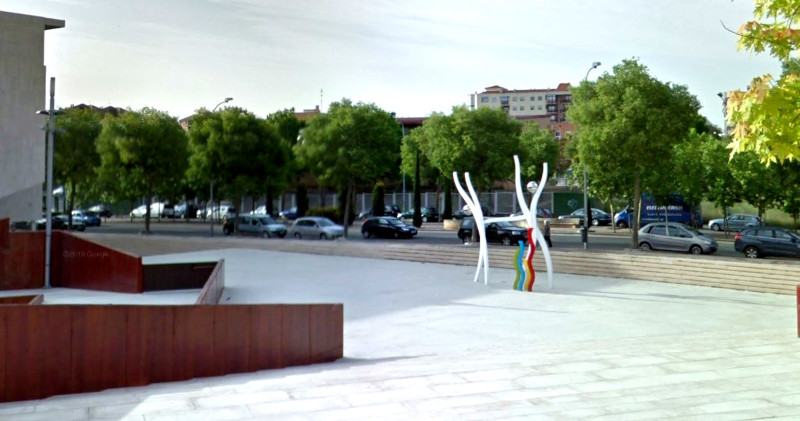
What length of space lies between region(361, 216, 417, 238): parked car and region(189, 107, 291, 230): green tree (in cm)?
587

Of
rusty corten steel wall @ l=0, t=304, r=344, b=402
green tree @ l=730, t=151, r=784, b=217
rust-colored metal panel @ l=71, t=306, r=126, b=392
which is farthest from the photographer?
green tree @ l=730, t=151, r=784, b=217

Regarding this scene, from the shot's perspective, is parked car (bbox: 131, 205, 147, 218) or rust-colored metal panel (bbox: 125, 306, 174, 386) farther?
parked car (bbox: 131, 205, 147, 218)

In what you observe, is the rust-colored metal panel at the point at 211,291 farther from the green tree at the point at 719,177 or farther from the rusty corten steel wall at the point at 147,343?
the green tree at the point at 719,177

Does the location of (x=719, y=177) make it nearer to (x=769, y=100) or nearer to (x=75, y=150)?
(x=769, y=100)

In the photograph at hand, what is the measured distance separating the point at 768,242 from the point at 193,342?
24694mm

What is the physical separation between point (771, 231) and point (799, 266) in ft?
38.6

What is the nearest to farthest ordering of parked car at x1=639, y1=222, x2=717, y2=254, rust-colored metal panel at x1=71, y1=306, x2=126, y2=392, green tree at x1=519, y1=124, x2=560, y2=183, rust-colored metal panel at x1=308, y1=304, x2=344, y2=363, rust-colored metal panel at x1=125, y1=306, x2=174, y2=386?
rust-colored metal panel at x1=71, y1=306, x2=126, y2=392 < rust-colored metal panel at x1=125, y1=306, x2=174, y2=386 < rust-colored metal panel at x1=308, y1=304, x2=344, y2=363 < parked car at x1=639, y1=222, x2=717, y2=254 < green tree at x1=519, y1=124, x2=560, y2=183

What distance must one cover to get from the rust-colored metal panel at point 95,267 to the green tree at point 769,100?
17762 millimetres

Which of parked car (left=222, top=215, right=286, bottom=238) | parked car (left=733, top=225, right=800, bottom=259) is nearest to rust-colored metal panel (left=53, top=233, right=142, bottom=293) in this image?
parked car (left=222, top=215, right=286, bottom=238)

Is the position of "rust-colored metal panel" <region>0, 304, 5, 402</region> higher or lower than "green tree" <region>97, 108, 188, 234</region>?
lower

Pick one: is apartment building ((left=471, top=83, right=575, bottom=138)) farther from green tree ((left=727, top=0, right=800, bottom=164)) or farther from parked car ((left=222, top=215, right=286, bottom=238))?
green tree ((left=727, top=0, right=800, bottom=164))

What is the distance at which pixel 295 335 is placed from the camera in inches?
420

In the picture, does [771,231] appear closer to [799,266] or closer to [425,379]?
[799,266]

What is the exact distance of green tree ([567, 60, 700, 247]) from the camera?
2462cm
